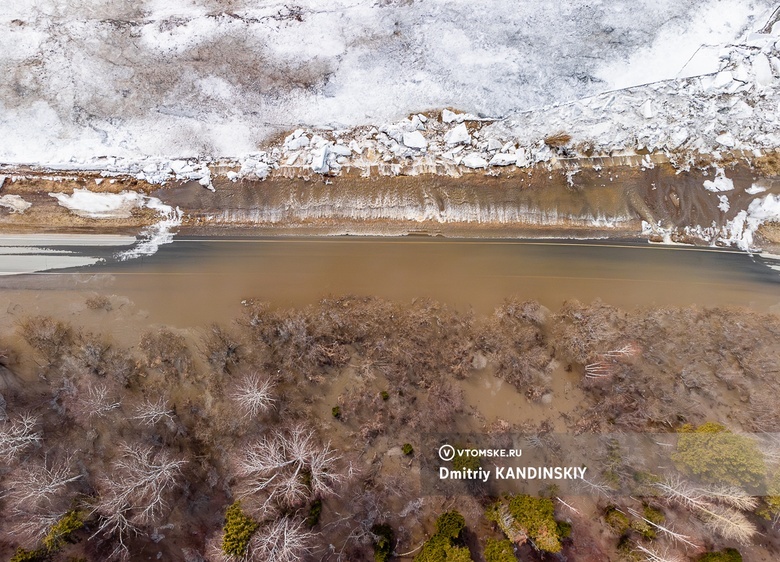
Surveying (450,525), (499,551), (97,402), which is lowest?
(499,551)

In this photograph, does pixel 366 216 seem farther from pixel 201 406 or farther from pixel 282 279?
pixel 201 406

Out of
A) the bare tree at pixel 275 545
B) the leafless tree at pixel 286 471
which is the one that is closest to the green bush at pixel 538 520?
the leafless tree at pixel 286 471

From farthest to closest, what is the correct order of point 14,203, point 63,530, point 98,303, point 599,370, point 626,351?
point 14,203 → point 98,303 → point 626,351 → point 599,370 → point 63,530

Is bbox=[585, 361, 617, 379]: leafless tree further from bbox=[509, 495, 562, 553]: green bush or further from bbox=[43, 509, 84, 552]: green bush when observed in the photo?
bbox=[43, 509, 84, 552]: green bush

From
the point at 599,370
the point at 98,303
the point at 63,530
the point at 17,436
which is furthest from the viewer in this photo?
the point at 98,303

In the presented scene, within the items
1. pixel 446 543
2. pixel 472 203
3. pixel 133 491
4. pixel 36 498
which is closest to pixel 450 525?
pixel 446 543

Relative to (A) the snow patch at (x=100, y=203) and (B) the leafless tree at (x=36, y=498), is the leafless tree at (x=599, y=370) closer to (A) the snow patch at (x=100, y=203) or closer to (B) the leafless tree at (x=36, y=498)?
(A) the snow patch at (x=100, y=203)

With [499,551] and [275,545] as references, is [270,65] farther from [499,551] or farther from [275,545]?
[499,551]

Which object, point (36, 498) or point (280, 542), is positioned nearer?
point (280, 542)
